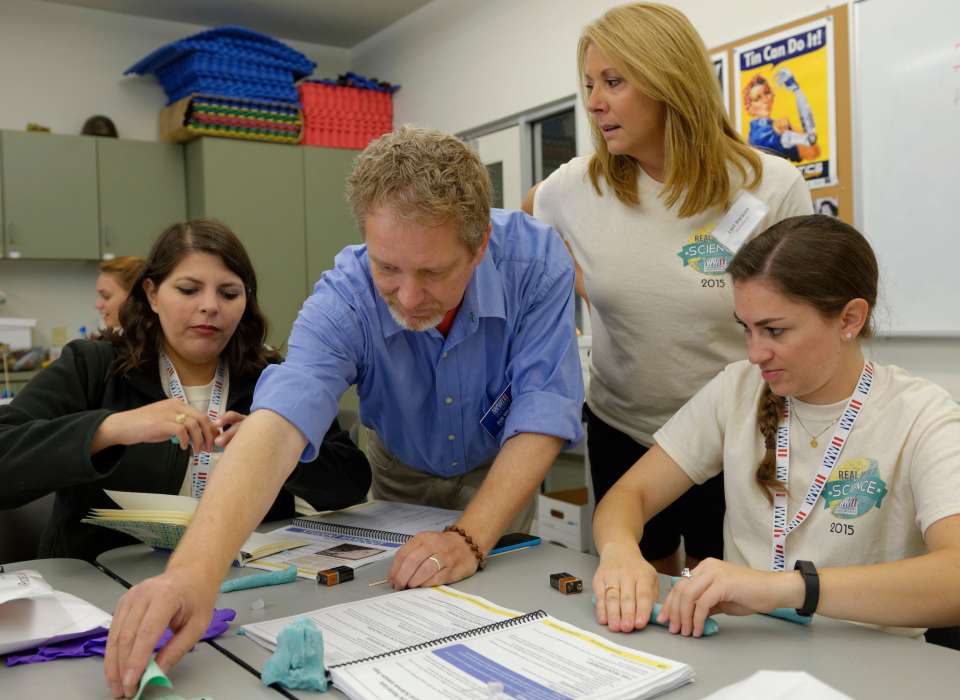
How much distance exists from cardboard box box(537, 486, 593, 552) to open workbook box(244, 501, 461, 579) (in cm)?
160

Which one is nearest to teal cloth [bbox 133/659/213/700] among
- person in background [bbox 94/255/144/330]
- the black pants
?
the black pants

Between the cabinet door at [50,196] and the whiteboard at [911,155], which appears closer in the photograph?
the whiteboard at [911,155]

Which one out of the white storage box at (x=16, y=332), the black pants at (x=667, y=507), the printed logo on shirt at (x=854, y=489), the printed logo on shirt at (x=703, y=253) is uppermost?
the printed logo on shirt at (x=703, y=253)

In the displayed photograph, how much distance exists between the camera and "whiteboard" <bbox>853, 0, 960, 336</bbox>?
8.47ft

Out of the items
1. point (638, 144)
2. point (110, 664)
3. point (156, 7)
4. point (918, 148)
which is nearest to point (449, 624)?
point (110, 664)

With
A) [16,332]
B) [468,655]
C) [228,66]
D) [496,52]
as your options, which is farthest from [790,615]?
[228,66]

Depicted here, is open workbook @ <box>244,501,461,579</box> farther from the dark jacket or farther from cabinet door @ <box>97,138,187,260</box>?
cabinet door @ <box>97,138,187,260</box>

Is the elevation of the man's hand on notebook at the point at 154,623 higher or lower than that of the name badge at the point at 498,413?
lower

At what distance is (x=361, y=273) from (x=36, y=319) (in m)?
3.97

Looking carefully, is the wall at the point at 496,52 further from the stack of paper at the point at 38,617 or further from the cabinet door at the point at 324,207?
the stack of paper at the point at 38,617

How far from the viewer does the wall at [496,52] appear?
127 inches

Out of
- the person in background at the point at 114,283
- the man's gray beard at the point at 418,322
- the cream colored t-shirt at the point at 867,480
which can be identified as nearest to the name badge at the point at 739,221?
the cream colored t-shirt at the point at 867,480

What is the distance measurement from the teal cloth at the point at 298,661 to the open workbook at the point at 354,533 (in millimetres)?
395

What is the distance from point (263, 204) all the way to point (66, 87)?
1258mm
